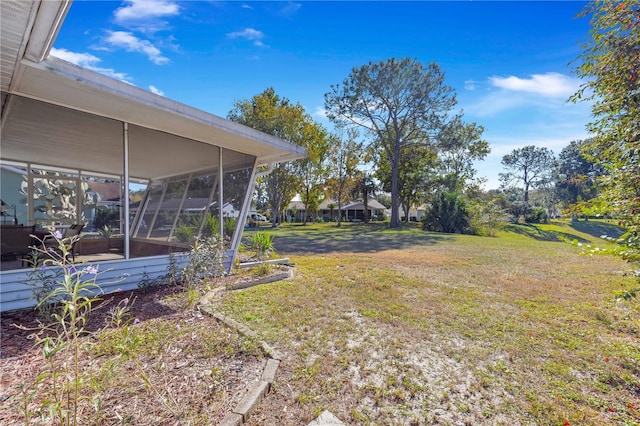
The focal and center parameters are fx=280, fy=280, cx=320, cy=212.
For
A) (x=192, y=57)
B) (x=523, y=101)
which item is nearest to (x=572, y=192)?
(x=523, y=101)

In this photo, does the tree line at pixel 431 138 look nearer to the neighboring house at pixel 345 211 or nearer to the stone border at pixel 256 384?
the stone border at pixel 256 384

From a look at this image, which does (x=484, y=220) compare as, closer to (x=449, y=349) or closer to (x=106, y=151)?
(x=449, y=349)

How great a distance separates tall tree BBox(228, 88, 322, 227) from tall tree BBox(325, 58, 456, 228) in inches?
143

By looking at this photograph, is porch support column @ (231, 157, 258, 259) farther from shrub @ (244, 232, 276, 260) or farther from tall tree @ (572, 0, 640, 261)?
tall tree @ (572, 0, 640, 261)

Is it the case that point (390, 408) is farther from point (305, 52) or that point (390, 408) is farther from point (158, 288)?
point (305, 52)

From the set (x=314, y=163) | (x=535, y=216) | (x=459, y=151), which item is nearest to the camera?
(x=314, y=163)

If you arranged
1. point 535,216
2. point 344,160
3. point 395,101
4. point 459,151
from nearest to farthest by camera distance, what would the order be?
1. point 395,101
2. point 459,151
3. point 344,160
4. point 535,216

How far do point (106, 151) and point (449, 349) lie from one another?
274 inches

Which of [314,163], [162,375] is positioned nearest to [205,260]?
[162,375]

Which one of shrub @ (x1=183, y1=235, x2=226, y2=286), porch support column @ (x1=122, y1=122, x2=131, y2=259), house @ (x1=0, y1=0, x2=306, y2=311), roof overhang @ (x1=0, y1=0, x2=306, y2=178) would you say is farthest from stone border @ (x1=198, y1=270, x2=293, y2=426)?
roof overhang @ (x1=0, y1=0, x2=306, y2=178)

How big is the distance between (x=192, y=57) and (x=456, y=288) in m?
9.56

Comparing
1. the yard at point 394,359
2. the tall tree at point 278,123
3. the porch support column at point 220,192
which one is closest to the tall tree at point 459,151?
the tall tree at point 278,123

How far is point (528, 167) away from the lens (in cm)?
5225

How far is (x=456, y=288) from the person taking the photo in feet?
18.7
